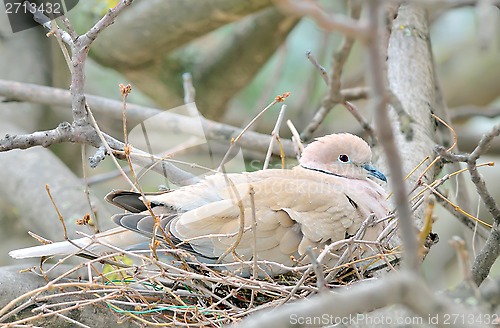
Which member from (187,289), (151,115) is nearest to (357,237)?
(187,289)

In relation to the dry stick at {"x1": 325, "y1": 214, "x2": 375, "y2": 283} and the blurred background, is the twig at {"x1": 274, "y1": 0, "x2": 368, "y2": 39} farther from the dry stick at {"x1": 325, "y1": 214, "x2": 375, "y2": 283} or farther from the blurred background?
the blurred background

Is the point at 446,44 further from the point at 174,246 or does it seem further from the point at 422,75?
the point at 174,246

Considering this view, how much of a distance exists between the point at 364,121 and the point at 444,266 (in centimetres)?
217

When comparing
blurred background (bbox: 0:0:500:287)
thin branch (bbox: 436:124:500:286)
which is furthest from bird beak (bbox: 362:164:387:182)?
blurred background (bbox: 0:0:500:287)

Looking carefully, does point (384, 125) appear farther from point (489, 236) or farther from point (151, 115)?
point (151, 115)

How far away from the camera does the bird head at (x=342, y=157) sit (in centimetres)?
250

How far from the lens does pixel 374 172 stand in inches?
97.6

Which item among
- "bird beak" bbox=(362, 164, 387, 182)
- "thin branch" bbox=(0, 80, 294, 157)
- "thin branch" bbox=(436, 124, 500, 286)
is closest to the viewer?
"thin branch" bbox=(436, 124, 500, 286)

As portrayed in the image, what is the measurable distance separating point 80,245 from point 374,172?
1.00 m

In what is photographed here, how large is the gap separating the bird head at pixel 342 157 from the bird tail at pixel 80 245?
2.27 feet

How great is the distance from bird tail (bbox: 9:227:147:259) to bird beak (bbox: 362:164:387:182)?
80cm

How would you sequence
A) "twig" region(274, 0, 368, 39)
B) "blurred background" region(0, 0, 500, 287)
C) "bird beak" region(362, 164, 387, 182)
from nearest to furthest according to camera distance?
"twig" region(274, 0, 368, 39), "bird beak" region(362, 164, 387, 182), "blurred background" region(0, 0, 500, 287)

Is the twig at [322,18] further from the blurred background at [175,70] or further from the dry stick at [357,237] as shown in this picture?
the blurred background at [175,70]

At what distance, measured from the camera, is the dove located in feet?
6.72
